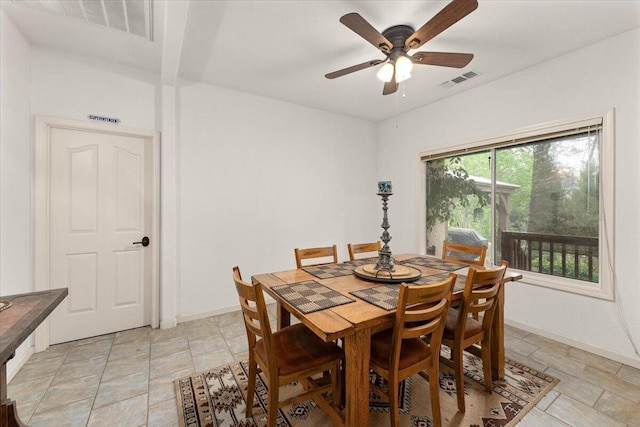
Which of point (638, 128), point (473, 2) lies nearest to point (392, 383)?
point (473, 2)

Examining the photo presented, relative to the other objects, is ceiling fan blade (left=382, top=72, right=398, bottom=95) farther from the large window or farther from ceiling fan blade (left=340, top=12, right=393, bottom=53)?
the large window

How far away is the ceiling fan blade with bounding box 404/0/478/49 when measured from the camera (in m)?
1.45

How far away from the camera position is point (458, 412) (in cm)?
168

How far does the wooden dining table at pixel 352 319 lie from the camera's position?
49.5 inches

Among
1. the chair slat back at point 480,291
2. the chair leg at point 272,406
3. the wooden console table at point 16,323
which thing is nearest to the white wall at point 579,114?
the chair slat back at point 480,291

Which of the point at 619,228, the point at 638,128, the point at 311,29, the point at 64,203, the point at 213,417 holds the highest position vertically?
the point at 311,29

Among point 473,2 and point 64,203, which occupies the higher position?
point 473,2

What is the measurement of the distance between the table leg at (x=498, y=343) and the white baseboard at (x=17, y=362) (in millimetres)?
3510

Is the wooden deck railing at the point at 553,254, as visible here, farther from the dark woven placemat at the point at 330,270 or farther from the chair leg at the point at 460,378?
the dark woven placemat at the point at 330,270

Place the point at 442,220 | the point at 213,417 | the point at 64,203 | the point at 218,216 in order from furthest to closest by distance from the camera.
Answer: the point at 442,220 → the point at 218,216 → the point at 64,203 → the point at 213,417

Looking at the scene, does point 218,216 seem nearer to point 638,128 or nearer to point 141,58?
point 141,58

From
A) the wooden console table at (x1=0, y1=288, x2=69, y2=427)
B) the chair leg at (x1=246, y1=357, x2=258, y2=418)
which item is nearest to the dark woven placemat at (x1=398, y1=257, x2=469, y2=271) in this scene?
the chair leg at (x1=246, y1=357, x2=258, y2=418)

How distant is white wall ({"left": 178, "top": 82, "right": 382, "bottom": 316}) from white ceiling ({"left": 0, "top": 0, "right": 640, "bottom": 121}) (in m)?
0.50

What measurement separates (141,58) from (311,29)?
172cm
